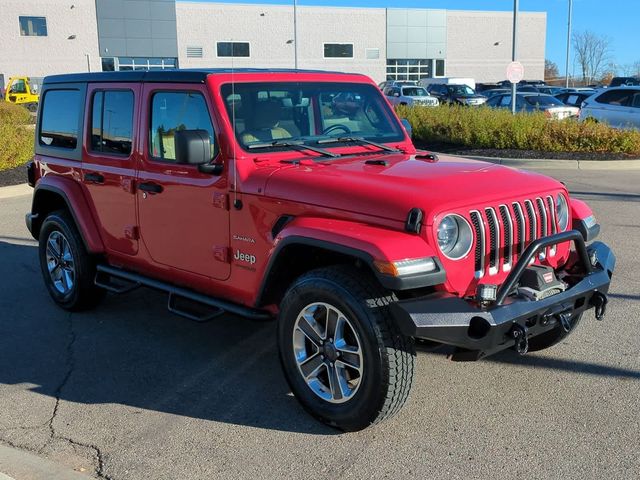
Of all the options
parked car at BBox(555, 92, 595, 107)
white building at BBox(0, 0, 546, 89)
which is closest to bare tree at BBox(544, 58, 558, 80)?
white building at BBox(0, 0, 546, 89)

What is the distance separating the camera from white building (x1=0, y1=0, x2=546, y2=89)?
49.9m

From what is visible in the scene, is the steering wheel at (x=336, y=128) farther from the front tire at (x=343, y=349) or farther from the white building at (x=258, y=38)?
the white building at (x=258, y=38)

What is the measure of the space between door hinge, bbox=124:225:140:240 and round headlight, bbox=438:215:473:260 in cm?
252

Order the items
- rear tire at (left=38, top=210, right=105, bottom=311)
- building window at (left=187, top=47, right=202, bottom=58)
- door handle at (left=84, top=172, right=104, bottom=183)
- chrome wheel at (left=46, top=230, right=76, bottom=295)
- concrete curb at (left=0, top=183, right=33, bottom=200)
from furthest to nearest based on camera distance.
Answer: building window at (left=187, top=47, right=202, bottom=58) → concrete curb at (left=0, top=183, right=33, bottom=200) → chrome wheel at (left=46, top=230, right=76, bottom=295) → rear tire at (left=38, top=210, right=105, bottom=311) → door handle at (left=84, top=172, right=104, bottom=183)

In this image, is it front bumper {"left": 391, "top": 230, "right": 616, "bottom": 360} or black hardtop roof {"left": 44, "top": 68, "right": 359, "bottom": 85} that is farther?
black hardtop roof {"left": 44, "top": 68, "right": 359, "bottom": 85}

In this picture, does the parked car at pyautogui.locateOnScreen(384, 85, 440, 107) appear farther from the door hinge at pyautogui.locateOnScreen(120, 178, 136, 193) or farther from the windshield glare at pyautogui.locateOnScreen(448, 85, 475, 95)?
the door hinge at pyautogui.locateOnScreen(120, 178, 136, 193)

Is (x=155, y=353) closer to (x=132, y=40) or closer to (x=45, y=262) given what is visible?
(x=45, y=262)

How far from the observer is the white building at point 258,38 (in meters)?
49.9

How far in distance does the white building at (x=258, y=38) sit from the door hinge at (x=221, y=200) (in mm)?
45556

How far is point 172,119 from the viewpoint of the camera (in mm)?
4750

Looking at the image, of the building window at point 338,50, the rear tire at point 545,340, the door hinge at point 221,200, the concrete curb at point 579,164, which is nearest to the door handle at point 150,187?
the door hinge at point 221,200

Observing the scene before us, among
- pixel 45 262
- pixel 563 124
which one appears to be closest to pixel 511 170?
pixel 45 262

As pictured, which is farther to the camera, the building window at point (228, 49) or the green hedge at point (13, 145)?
the building window at point (228, 49)

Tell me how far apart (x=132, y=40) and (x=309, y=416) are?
51.3 m
